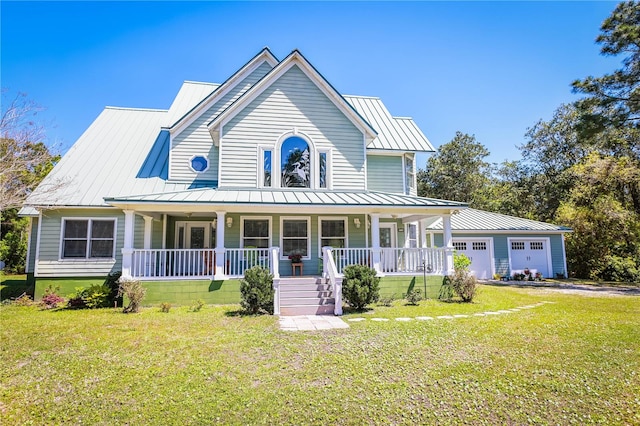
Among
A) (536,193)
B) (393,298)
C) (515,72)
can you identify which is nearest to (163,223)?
(393,298)

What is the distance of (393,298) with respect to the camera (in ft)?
39.0

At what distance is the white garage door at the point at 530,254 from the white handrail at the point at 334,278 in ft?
49.1

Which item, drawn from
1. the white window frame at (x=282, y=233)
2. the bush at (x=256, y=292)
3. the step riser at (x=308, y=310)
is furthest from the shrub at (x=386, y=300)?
the bush at (x=256, y=292)

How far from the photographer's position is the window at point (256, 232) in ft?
44.7

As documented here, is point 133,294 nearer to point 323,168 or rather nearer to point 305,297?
point 305,297

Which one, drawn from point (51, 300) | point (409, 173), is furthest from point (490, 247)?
point (51, 300)

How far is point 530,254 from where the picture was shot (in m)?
21.3

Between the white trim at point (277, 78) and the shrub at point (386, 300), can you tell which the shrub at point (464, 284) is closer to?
the shrub at point (386, 300)

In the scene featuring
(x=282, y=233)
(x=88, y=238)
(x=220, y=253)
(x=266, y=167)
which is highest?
(x=266, y=167)

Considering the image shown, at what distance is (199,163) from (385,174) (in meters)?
8.63

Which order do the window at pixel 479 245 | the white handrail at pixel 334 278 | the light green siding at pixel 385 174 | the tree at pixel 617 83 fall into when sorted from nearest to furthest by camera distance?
the white handrail at pixel 334 278 < the light green siding at pixel 385 174 < the tree at pixel 617 83 < the window at pixel 479 245

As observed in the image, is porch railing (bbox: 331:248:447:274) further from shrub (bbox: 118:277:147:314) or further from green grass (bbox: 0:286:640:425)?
shrub (bbox: 118:277:147:314)

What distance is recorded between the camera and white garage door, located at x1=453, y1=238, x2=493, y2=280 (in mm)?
20781

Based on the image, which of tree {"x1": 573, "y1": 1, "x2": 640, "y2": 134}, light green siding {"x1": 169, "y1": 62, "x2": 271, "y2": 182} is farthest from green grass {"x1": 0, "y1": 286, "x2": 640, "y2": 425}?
tree {"x1": 573, "y1": 1, "x2": 640, "y2": 134}
